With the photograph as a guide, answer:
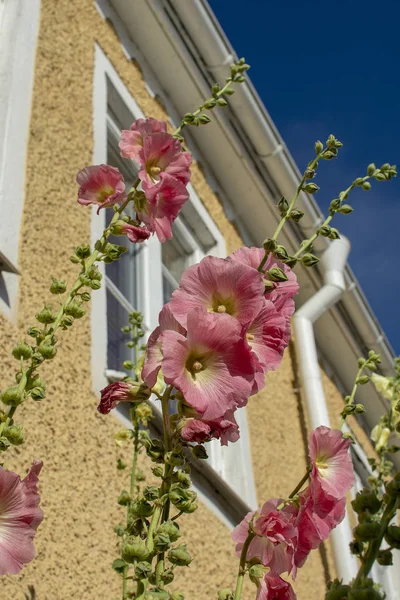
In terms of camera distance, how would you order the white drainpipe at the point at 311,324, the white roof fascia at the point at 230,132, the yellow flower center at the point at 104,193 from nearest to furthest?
the yellow flower center at the point at 104,193
the white roof fascia at the point at 230,132
the white drainpipe at the point at 311,324

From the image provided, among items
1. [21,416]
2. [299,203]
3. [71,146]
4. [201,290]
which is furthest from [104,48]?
[201,290]

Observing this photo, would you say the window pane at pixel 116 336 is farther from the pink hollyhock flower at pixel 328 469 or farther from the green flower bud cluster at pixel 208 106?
the pink hollyhock flower at pixel 328 469

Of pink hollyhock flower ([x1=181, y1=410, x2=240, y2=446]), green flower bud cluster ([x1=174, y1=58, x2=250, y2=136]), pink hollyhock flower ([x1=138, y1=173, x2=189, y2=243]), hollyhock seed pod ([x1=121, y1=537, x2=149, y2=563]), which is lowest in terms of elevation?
hollyhock seed pod ([x1=121, y1=537, x2=149, y2=563])

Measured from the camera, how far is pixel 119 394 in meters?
1.25

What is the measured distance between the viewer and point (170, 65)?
4.85 m

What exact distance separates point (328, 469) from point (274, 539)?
16cm

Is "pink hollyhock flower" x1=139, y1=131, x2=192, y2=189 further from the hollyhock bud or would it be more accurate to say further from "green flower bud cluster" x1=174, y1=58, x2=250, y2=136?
the hollyhock bud

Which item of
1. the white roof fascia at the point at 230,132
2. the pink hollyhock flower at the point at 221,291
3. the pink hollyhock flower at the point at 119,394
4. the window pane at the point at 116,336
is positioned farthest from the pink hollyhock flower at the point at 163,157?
the white roof fascia at the point at 230,132

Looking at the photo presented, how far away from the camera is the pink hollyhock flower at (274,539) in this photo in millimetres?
1242

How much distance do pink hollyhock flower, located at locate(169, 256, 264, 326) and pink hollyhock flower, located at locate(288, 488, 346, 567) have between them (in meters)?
0.32

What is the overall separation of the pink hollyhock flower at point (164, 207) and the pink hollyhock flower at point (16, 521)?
0.54 m

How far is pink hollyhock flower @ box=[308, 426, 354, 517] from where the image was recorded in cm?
127

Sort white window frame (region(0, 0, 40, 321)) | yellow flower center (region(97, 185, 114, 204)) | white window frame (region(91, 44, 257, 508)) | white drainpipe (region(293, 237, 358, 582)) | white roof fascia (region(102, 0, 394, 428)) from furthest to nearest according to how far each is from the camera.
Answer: white drainpipe (region(293, 237, 358, 582)) → white roof fascia (region(102, 0, 394, 428)) → white window frame (region(91, 44, 257, 508)) → white window frame (region(0, 0, 40, 321)) → yellow flower center (region(97, 185, 114, 204))

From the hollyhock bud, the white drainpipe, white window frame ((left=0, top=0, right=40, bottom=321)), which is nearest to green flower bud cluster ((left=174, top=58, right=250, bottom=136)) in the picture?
the hollyhock bud
